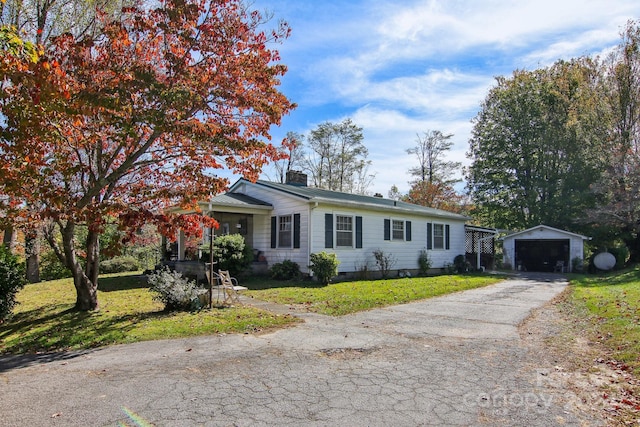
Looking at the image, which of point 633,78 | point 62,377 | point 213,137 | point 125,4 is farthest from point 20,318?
point 633,78

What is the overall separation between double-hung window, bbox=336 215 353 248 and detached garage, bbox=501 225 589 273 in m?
13.6

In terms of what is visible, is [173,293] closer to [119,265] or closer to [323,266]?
[323,266]

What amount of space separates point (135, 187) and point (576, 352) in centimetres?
844

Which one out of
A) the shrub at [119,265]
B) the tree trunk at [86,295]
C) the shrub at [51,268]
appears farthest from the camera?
the shrub at [119,265]

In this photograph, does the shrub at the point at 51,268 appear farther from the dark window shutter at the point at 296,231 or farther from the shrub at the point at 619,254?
the shrub at the point at 619,254

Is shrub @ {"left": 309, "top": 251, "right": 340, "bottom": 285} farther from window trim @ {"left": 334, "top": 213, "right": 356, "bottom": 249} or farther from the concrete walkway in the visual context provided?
the concrete walkway

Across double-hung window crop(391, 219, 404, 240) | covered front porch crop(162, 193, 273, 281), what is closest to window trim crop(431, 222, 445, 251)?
double-hung window crop(391, 219, 404, 240)

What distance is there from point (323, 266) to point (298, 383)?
9.38 meters

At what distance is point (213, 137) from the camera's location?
Answer: 24.2 feet

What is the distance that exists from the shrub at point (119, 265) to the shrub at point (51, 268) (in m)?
1.42

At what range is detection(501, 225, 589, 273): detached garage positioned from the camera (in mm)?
23547

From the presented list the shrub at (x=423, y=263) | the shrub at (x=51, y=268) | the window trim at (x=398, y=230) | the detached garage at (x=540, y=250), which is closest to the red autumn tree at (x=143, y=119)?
the shrub at (x=51, y=268)

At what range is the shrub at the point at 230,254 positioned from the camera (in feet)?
45.9

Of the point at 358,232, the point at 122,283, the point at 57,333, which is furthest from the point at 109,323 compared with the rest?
the point at 358,232
